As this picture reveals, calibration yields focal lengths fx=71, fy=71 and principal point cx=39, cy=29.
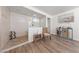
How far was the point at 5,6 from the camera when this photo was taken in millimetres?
2086

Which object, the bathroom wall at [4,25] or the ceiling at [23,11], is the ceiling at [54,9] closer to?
the ceiling at [23,11]

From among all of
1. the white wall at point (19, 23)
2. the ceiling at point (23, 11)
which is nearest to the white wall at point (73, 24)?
the ceiling at point (23, 11)

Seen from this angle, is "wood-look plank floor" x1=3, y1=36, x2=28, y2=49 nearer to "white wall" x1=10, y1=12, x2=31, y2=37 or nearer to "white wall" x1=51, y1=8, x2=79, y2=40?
"white wall" x1=10, y1=12, x2=31, y2=37

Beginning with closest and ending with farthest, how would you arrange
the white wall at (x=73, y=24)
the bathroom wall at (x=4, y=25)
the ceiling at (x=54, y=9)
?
1. the bathroom wall at (x=4, y=25)
2. the ceiling at (x=54, y=9)
3. the white wall at (x=73, y=24)

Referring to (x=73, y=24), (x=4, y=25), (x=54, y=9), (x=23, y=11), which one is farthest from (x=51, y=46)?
(x=4, y=25)

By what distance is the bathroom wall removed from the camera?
211cm

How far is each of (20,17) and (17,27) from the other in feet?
1.15

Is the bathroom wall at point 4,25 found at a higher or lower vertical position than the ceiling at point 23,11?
lower

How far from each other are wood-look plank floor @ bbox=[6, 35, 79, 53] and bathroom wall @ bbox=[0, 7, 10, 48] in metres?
0.40

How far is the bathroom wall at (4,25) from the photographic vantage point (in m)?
2.11

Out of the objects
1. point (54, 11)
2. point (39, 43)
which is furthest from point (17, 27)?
point (54, 11)

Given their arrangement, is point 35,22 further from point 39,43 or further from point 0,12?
point 0,12

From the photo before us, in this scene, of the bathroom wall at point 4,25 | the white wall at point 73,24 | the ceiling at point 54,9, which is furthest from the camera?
the white wall at point 73,24

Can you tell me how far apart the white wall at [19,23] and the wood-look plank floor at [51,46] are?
0.49 metres
